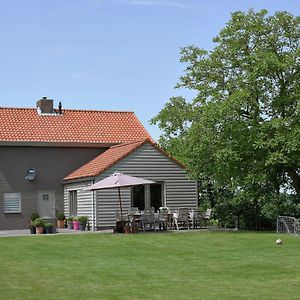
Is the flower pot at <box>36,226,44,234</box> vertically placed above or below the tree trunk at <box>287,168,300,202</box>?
below

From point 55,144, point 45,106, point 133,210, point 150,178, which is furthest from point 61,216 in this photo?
point 45,106

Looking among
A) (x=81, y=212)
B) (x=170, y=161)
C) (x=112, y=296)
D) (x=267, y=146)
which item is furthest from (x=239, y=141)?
(x=112, y=296)

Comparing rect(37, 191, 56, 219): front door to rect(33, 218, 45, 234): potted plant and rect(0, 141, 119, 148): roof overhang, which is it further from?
rect(33, 218, 45, 234): potted plant

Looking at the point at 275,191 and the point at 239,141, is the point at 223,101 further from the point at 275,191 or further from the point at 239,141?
the point at 275,191

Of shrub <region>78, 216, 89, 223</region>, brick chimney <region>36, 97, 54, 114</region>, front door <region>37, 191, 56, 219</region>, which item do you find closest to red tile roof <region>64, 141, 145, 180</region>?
front door <region>37, 191, 56, 219</region>

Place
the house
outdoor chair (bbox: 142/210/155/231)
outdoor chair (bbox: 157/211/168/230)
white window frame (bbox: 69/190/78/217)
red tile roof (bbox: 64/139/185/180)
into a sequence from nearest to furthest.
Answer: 1. outdoor chair (bbox: 142/210/155/231)
2. outdoor chair (bbox: 157/211/168/230)
3. red tile roof (bbox: 64/139/185/180)
4. the house
5. white window frame (bbox: 69/190/78/217)

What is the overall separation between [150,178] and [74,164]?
18.2ft

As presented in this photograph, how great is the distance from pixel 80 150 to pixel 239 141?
1081cm

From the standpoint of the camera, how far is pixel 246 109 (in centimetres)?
2658

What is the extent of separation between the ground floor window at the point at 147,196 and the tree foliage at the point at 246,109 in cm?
256

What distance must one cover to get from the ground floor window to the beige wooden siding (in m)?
0.44

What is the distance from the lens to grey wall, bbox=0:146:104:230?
32031 millimetres

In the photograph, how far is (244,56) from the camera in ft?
87.4

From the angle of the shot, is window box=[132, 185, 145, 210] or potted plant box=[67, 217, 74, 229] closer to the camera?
window box=[132, 185, 145, 210]
